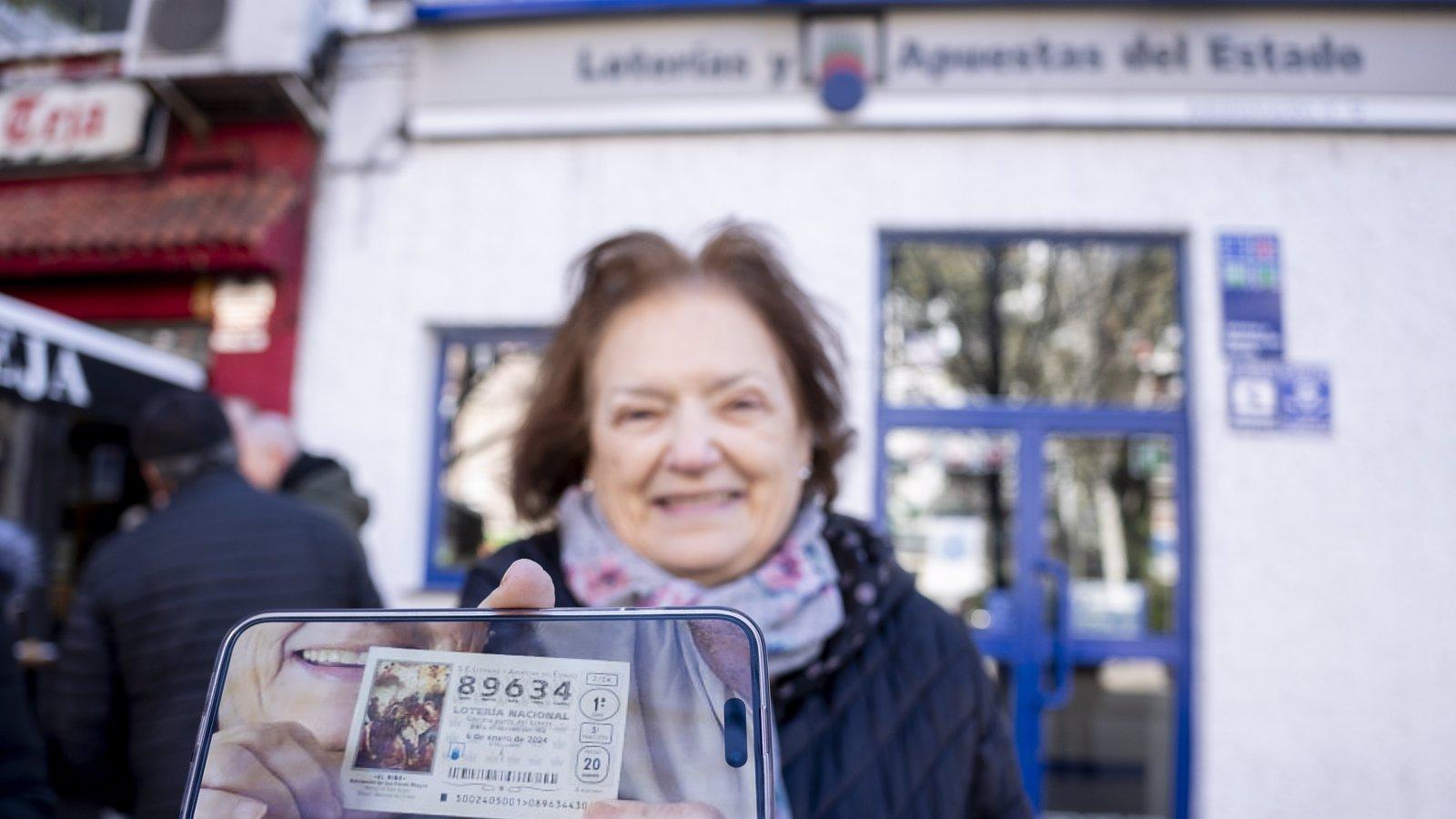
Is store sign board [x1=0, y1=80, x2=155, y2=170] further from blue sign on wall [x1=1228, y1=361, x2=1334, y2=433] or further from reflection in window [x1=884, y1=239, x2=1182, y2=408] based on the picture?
blue sign on wall [x1=1228, y1=361, x2=1334, y2=433]

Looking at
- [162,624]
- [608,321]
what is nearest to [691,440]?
[608,321]

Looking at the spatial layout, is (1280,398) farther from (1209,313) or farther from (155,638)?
(155,638)

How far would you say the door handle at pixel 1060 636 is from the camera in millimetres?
4355

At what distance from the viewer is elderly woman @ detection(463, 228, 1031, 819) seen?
1.21 m

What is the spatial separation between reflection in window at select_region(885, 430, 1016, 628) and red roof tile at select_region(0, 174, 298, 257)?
360 cm

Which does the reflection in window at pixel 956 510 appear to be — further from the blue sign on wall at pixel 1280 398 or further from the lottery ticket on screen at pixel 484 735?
the lottery ticket on screen at pixel 484 735

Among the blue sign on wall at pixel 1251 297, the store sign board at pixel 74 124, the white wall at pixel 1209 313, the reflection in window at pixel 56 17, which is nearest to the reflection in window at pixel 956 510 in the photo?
the white wall at pixel 1209 313

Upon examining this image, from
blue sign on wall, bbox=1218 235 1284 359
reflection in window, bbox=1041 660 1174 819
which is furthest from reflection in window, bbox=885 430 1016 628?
blue sign on wall, bbox=1218 235 1284 359

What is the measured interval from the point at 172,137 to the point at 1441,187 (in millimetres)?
6870

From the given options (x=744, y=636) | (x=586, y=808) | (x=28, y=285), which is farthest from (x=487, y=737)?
(x=28, y=285)

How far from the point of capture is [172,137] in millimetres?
5258

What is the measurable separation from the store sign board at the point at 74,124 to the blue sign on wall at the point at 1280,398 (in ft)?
20.0

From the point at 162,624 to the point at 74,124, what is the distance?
15.1 feet

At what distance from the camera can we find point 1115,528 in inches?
178
